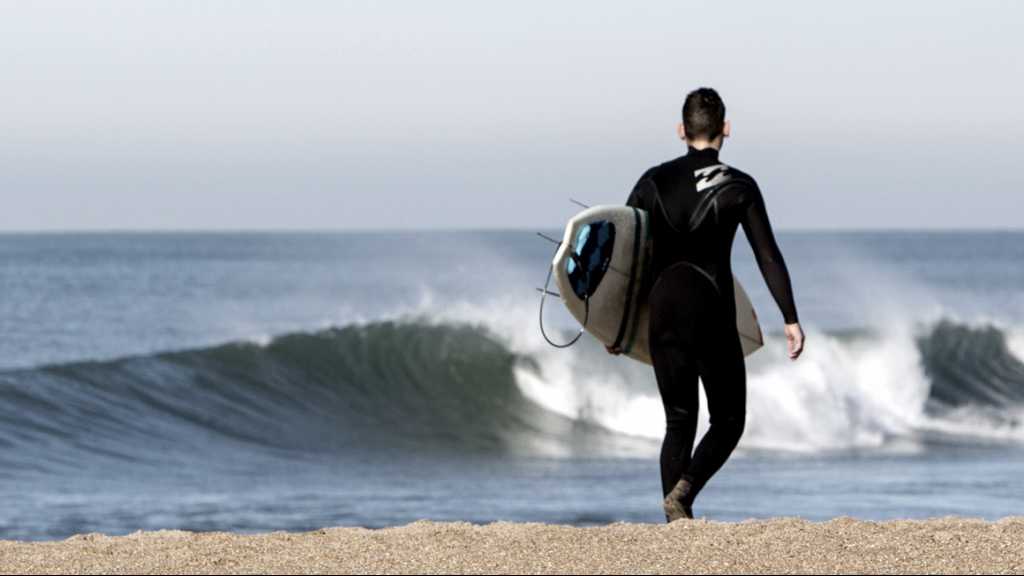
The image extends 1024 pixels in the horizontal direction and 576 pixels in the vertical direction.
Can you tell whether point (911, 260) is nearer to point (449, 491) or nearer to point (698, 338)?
point (449, 491)

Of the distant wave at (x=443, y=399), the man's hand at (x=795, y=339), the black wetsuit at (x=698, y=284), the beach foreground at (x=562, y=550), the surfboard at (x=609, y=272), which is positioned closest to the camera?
the beach foreground at (x=562, y=550)

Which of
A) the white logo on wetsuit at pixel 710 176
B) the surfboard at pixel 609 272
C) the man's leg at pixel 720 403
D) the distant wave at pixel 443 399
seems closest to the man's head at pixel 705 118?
the white logo on wetsuit at pixel 710 176

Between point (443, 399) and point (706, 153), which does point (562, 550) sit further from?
point (443, 399)

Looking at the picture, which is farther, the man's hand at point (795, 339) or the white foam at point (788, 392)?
the white foam at point (788, 392)

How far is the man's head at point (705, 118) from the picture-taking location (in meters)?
5.68

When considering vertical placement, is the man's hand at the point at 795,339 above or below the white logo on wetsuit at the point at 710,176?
below

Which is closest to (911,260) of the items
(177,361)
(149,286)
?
(149,286)

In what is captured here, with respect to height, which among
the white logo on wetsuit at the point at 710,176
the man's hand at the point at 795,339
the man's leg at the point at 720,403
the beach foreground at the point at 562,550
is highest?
the white logo on wetsuit at the point at 710,176

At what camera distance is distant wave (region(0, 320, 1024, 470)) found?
632 inches

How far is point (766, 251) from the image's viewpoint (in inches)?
221

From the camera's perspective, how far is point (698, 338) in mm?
5633

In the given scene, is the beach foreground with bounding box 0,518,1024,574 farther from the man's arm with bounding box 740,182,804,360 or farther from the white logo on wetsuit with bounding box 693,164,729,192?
the white logo on wetsuit with bounding box 693,164,729,192

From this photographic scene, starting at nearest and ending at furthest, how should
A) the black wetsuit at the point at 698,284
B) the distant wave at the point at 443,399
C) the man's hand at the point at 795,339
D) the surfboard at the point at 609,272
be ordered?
the man's hand at the point at 795,339, the black wetsuit at the point at 698,284, the surfboard at the point at 609,272, the distant wave at the point at 443,399

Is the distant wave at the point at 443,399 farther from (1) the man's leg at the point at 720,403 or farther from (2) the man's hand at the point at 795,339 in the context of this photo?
(2) the man's hand at the point at 795,339
